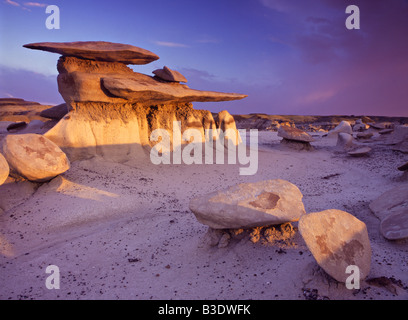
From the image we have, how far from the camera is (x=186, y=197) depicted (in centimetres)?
646

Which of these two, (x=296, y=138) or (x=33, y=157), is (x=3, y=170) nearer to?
(x=33, y=157)

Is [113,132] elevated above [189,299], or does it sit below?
above

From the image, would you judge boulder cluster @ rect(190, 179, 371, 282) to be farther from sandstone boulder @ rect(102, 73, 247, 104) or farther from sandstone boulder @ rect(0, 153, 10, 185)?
sandstone boulder @ rect(102, 73, 247, 104)

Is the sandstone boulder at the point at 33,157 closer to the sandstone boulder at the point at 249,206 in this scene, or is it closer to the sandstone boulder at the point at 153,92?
the sandstone boulder at the point at 153,92

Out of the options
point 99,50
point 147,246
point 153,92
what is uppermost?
point 99,50

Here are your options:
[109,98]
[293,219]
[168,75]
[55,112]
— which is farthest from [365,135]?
[55,112]

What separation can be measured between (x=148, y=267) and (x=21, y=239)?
7.76 ft

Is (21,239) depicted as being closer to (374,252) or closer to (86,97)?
(86,97)

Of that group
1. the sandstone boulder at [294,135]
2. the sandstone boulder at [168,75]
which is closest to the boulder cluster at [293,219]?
the sandstone boulder at [168,75]

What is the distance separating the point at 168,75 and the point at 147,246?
667cm

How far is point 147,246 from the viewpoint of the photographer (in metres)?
3.88

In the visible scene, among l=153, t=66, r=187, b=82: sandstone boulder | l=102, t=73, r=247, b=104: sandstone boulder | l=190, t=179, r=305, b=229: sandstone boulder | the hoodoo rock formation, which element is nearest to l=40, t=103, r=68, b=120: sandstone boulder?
the hoodoo rock formation

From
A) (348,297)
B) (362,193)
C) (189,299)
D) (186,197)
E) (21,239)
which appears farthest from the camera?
(186,197)
